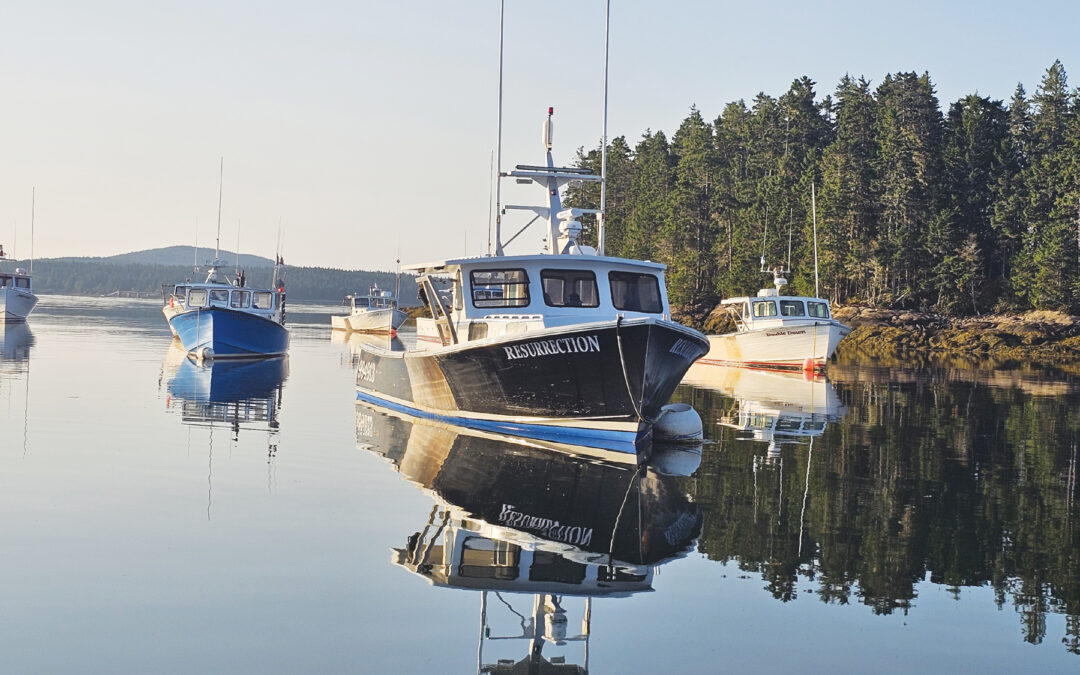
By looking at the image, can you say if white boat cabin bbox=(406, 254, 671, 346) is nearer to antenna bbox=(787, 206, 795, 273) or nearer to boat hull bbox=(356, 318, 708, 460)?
boat hull bbox=(356, 318, 708, 460)

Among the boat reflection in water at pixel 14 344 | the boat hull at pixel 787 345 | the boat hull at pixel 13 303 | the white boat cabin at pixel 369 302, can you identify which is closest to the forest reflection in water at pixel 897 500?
the boat hull at pixel 787 345

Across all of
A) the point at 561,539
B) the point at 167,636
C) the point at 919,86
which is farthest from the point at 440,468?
the point at 919,86

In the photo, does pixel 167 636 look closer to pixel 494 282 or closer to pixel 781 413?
pixel 494 282

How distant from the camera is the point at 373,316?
86.4 metres

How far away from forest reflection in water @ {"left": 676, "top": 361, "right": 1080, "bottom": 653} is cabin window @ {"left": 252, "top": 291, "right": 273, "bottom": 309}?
77.5 ft

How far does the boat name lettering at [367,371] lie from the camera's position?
2694 cm

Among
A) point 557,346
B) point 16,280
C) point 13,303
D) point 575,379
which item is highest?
point 16,280

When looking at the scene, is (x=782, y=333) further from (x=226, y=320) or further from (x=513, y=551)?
(x=513, y=551)

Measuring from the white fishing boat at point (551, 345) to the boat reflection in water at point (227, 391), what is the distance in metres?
3.48

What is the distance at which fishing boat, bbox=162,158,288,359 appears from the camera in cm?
4234

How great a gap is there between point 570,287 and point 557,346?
2939mm

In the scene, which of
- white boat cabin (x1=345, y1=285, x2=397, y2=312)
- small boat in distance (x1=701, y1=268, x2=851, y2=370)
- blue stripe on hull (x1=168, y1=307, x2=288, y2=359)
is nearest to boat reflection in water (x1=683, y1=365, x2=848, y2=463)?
small boat in distance (x1=701, y1=268, x2=851, y2=370)

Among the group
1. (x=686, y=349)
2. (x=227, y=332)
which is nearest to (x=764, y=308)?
(x=227, y=332)

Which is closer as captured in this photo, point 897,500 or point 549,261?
point 897,500
